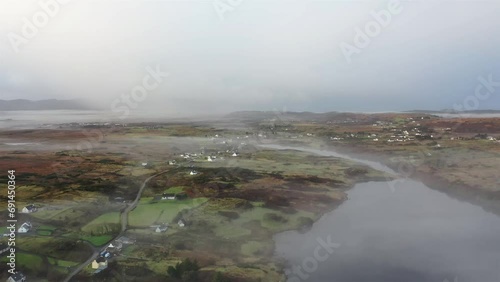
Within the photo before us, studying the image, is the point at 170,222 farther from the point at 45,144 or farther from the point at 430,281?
the point at 45,144

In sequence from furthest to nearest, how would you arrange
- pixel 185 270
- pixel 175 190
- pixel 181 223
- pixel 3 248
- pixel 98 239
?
pixel 175 190 → pixel 181 223 → pixel 98 239 → pixel 3 248 → pixel 185 270

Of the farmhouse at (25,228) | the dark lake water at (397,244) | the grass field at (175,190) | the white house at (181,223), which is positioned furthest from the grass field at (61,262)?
the grass field at (175,190)

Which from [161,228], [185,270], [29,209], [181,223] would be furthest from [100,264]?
[29,209]

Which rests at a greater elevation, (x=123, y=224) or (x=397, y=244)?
(x=123, y=224)

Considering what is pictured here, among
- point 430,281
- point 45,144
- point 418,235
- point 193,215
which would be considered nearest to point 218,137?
point 45,144

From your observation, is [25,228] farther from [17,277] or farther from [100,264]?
[100,264]

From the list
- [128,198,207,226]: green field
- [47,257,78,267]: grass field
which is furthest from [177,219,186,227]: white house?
[47,257,78,267]: grass field
